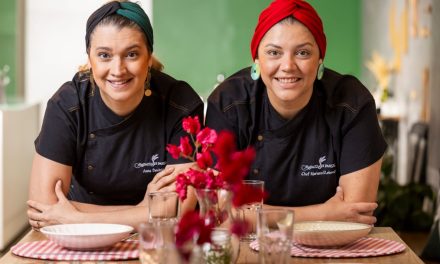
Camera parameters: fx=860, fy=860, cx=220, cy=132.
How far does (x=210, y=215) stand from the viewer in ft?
5.62

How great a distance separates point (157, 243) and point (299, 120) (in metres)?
1.27

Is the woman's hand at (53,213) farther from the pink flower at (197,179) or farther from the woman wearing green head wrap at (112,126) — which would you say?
the pink flower at (197,179)

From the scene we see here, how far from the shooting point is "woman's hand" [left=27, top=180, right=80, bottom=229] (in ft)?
8.18

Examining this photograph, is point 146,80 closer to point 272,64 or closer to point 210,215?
point 272,64

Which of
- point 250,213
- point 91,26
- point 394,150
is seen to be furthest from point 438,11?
point 250,213

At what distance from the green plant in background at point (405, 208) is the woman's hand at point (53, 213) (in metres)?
3.87

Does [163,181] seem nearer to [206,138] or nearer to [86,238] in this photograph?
[86,238]

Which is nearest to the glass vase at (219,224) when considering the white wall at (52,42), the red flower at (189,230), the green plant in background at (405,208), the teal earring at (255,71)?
the red flower at (189,230)

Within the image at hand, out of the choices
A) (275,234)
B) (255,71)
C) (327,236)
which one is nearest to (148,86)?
(255,71)

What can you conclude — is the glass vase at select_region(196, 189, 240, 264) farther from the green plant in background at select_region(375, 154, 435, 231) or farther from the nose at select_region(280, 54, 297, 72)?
the green plant in background at select_region(375, 154, 435, 231)

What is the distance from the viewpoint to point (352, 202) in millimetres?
2621

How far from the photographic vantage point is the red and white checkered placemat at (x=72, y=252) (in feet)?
6.61

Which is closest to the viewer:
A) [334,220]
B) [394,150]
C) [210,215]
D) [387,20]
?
[210,215]

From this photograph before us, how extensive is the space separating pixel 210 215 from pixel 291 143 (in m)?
1.07
